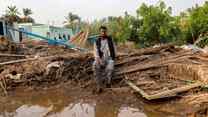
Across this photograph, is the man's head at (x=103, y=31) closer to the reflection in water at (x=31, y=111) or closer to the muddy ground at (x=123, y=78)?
the muddy ground at (x=123, y=78)

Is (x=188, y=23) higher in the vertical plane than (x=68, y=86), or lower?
higher

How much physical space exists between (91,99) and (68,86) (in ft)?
5.61

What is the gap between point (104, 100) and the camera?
31.0 ft

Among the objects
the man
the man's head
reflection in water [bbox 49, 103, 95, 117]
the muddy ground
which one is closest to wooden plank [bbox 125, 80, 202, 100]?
the muddy ground

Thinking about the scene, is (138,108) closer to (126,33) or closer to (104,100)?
(104,100)

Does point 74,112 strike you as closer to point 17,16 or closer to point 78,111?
point 78,111

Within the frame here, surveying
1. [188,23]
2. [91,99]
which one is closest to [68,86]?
[91,99]

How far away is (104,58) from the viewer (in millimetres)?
10945

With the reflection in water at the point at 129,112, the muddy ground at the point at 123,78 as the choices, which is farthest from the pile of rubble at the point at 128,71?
the reflection in water at the point at 129,112

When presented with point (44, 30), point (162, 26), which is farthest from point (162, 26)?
point (44, 30)

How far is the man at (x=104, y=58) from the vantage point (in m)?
10.7

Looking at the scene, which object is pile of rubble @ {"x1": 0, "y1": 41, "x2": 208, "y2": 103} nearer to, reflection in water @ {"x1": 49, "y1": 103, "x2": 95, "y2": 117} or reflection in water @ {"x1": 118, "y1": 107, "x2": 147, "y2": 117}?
reflection in water @ {"x1": 118, "y1": 107, "x2": 147, "y2": 117}

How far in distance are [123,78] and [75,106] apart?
2.50m

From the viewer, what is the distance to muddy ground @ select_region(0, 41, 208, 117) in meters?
8.69
